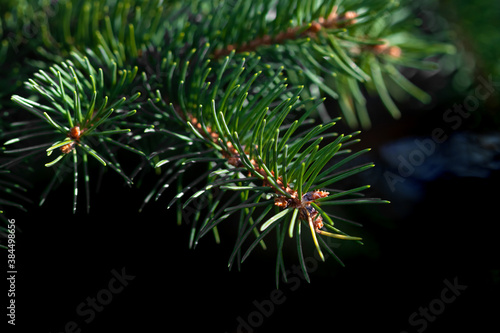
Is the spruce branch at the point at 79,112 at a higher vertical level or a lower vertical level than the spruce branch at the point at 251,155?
higher

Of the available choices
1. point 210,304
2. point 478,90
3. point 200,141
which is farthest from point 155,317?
point 478,90

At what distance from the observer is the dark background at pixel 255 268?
319mm

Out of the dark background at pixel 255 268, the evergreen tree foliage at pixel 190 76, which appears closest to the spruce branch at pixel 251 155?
the evergreen tree foliage at pixel 190 76

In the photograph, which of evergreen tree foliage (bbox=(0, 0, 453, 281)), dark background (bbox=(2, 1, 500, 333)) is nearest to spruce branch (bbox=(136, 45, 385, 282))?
evergreen tree foliage (bbox=(0, 0, 453, 281))

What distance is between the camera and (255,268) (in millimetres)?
349

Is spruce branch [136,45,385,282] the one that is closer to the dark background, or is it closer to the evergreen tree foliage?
the evergreen tree foliage

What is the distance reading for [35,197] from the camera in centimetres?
35

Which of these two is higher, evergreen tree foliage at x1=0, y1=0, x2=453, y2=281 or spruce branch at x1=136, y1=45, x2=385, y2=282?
evergreen tree foliage at x1=0, y1=0, x2=453, y2=281

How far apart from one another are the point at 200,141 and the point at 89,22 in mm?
160

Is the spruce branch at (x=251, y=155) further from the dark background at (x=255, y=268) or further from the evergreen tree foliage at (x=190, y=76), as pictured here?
the dark background at (x=255, y=268)

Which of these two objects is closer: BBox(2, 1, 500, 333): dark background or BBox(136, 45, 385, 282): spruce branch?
BBox(136, 45, 385, 282): spruce branch

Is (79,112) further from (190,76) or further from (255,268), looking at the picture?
(255,268)

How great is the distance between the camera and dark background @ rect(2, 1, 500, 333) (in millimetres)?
319

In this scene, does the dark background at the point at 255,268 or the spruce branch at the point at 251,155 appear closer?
the spruce branch at the point at 251,155
